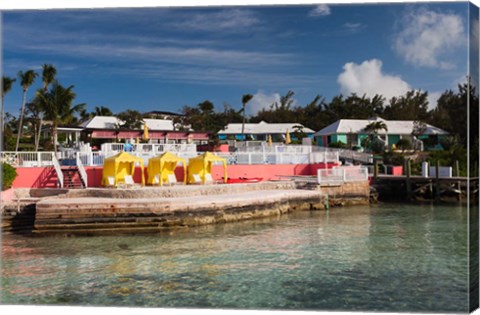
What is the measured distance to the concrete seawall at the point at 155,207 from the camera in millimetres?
14086

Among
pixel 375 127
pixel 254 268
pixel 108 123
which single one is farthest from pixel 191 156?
pixel 375 127

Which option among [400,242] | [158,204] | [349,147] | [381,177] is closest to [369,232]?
[400,242]

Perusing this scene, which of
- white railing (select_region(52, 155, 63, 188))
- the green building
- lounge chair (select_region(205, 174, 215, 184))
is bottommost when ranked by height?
lounge chair (select_region(205, 174, 215, 184))

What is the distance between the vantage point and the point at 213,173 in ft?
67.3

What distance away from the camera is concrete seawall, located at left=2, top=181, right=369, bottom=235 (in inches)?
555

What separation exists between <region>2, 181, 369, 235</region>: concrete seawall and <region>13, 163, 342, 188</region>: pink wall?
40.7 inches

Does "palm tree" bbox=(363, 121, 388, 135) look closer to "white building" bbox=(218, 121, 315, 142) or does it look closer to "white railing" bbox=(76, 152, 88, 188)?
"white building" bbox=(218, 121, 315, 142)

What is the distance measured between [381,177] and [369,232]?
10914mm

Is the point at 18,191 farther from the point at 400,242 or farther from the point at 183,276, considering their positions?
the point at 400,242

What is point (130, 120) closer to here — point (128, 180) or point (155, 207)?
point (128, 180)

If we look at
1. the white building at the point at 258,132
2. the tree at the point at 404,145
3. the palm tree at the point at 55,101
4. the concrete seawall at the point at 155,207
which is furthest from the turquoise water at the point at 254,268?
the white building at the point at 258,132

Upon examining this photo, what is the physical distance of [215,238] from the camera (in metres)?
13.3

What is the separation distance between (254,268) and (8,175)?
10.7 m

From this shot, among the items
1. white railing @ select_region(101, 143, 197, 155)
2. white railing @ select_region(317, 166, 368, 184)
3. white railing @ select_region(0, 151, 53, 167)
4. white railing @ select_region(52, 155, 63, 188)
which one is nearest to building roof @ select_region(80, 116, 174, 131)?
white railing @ select_region(101, 143, 197, 155)
